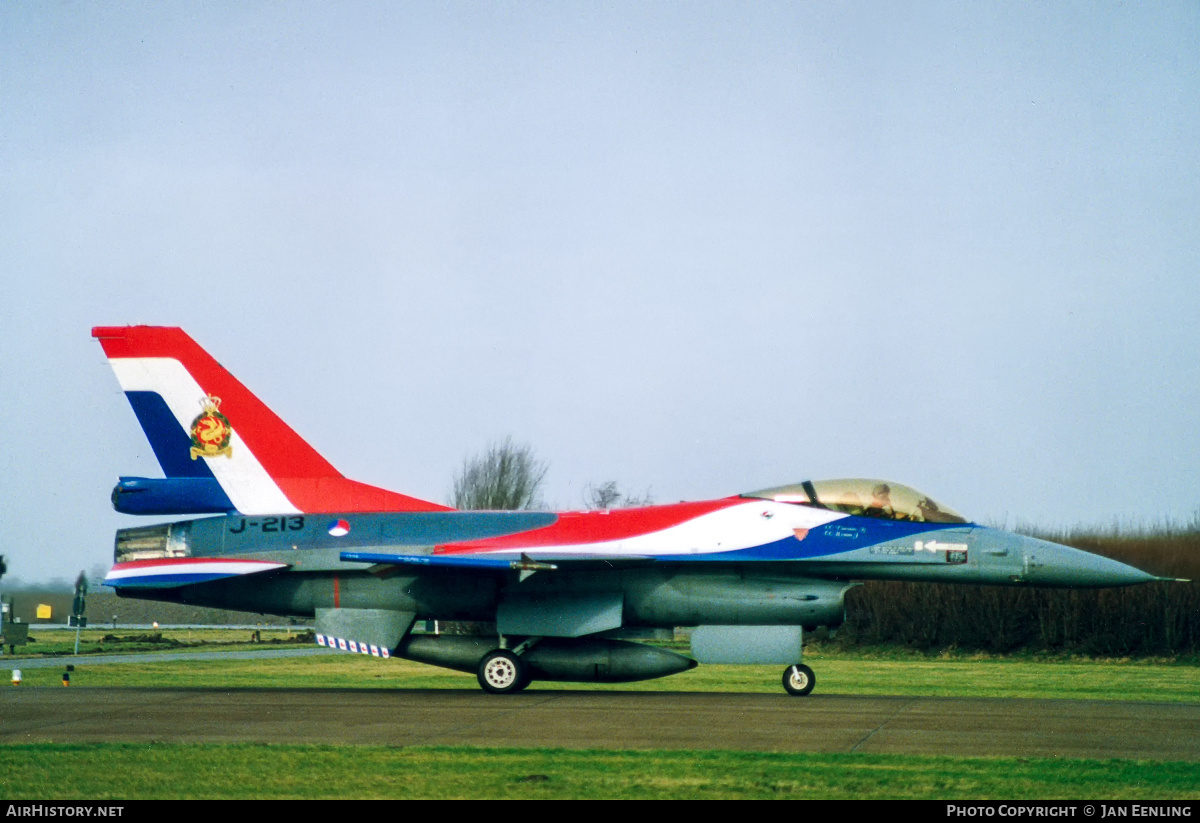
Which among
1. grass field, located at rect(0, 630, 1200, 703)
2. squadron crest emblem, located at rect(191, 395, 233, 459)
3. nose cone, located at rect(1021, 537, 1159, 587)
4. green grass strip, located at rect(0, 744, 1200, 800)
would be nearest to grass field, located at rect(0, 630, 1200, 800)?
green grass strip, located at rect(0, 744, 1200, 800)

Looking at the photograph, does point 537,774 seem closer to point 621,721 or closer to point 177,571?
point 621,721

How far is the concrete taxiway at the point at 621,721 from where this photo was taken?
35.2 feet

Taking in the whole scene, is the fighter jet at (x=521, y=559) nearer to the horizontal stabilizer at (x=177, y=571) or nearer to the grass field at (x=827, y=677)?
the horizontal stabilizer at (x=177, y=571)

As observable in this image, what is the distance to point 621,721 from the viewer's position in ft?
40.8


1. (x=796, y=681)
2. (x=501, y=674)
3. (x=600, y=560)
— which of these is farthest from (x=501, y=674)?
(x=796, y=681)

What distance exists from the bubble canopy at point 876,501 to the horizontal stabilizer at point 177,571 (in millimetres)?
7220

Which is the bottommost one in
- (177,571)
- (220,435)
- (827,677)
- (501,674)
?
(827,677)

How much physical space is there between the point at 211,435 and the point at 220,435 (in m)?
0.13

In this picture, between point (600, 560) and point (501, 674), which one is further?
point (501, 674)

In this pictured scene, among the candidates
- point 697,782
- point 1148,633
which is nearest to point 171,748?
point 697,782

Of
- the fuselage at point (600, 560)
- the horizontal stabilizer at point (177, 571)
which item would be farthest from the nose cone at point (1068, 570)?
the horizontal stabilizer at point (177, 571)

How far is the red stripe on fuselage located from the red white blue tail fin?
Answer: 124 cm

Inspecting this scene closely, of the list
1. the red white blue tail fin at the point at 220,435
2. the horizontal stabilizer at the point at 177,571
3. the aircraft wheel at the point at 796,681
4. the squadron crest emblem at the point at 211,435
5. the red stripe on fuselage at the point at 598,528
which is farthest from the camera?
the squadron crest emblem at the point at 211,435

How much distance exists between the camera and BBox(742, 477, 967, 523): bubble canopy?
53.5 feet
